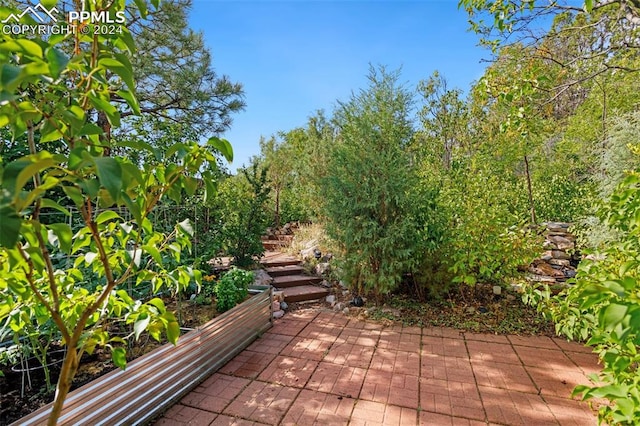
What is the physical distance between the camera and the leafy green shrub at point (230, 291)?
3.21 metres

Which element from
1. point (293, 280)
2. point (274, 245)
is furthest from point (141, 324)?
point (274, 245)

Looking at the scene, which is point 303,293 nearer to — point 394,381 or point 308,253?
point 308,253

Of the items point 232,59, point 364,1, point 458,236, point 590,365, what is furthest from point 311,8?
point 590,365

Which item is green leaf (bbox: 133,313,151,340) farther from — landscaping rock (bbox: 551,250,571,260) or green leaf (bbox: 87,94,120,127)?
landscaping rock (bbox: 551,250,571,260)

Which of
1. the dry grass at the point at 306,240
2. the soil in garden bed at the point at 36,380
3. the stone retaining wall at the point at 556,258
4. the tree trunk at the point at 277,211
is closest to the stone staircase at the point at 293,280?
the dry grass at the point at 306,240

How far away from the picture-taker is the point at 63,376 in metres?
0.97

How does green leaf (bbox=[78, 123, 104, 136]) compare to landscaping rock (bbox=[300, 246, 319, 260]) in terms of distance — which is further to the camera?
landscaping rock (bbox=[300, 246, 319, 260])

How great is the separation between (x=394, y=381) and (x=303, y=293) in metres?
2.33

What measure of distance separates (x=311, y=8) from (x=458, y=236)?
3377 millimetres

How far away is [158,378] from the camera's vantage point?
2.14 metres

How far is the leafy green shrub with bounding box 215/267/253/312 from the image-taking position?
3.21 metres

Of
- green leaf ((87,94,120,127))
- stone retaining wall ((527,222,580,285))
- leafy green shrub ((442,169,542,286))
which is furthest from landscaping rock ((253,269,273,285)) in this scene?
green leaf ((87,94,120,127))

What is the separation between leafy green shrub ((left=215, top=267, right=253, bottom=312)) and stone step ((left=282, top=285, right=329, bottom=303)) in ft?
4.14

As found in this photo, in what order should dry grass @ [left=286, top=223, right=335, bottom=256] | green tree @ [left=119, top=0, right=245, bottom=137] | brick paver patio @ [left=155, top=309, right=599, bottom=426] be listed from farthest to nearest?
dry grass @ [left=286, top=223, right=335, bottom=256], green tree @ [left=119, top=0, right=245, bottom=137], brick paver patio @ [left=155, top=309, right=599, bottom=426]
